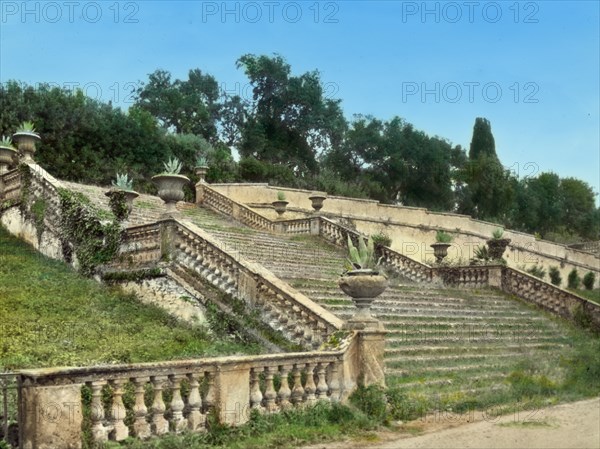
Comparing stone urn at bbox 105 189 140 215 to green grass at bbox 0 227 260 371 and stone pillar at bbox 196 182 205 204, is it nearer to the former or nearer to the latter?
green grass at bbox 0 227 260 371

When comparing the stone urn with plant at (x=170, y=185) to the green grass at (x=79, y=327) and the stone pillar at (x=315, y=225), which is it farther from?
the stone pillar at (x=315, y=225)

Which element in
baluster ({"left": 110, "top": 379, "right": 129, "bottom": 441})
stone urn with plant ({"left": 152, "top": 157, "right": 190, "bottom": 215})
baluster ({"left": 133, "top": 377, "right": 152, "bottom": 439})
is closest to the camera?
baluster ({"left": 110, "top": 379, "right": 129, "bottom": 441})

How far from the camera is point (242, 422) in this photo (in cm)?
739

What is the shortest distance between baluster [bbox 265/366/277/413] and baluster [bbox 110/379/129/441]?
184 centimetres

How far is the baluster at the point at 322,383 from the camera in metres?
8.56

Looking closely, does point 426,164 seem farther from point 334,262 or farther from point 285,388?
point 285,388

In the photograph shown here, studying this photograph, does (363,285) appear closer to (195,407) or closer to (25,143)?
(195,407)

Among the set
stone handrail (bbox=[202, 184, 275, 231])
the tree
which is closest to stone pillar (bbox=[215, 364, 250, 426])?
stone handrail (bbox=[202, 184, 275, 231])

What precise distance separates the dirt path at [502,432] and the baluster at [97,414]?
7.39 ft

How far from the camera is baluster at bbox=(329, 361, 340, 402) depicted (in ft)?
28.6

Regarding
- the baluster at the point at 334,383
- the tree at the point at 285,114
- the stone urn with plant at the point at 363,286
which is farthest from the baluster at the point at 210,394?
the tree at the point at 285,114

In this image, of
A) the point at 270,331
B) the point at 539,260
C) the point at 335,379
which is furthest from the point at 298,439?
the point at 539,260

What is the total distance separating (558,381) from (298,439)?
234 inches

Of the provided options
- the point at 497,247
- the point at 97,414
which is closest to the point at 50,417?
the point at 97,414
